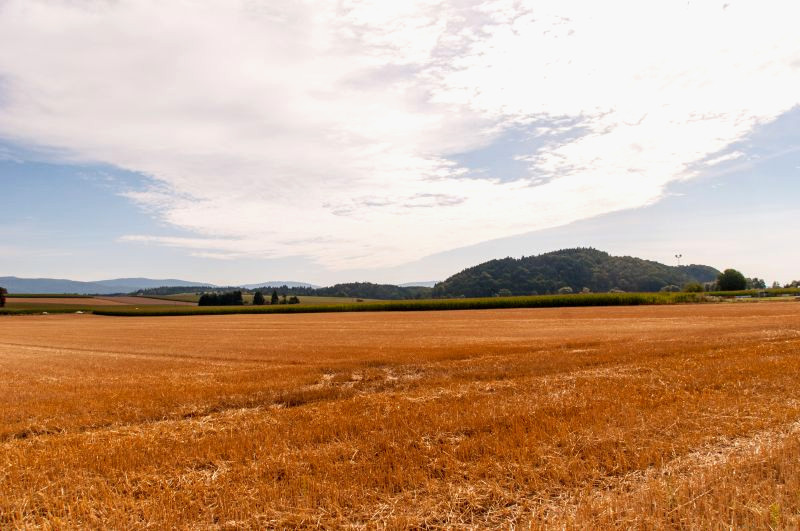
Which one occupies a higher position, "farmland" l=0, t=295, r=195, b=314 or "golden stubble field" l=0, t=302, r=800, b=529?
"golden stubble field" l=0, t=302, r=800, b=529

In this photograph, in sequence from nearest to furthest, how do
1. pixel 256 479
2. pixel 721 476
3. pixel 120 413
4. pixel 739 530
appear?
pixel 739 530 < pixel 721 476 < pixel 256 479 < pixel 120 413

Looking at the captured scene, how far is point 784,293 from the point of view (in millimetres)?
119250

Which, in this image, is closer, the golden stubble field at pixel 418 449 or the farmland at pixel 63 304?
the golden stubble field at pixel 418 449

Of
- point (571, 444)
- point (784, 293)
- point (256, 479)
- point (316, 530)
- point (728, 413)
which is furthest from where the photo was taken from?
point (784, 293)

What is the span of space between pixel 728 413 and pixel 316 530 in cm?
970

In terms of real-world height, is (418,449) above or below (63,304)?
above

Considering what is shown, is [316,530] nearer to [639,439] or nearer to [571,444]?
[571,444]

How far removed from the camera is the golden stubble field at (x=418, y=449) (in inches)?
251

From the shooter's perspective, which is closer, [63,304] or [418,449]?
[418,449]

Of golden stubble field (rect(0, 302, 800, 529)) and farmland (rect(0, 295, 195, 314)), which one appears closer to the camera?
golden stubble field (rect(0, 302, 800, 529))

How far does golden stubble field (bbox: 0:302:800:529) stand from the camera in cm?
639

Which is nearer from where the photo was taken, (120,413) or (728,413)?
(728,413)

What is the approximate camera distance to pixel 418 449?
29.1ft

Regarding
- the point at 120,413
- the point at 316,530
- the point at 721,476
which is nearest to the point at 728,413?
the point at 721,476
